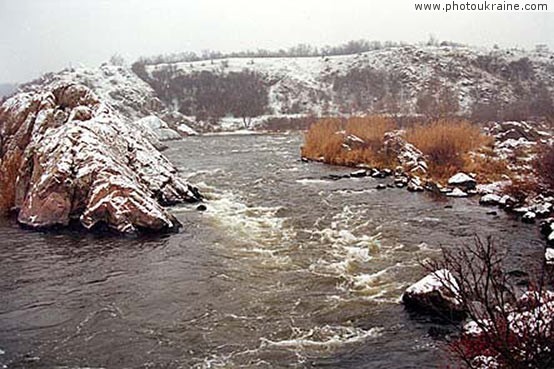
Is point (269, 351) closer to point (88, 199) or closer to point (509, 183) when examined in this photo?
point (88, 199)

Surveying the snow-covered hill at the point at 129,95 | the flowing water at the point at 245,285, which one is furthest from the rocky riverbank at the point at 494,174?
the snow-covered hill at the point at 129,95

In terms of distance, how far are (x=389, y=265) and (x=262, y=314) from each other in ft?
19.0

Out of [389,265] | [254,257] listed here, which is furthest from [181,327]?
[389,265]

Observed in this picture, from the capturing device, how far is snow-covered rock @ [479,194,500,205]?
96.4 feet

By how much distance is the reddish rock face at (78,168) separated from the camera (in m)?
25.5

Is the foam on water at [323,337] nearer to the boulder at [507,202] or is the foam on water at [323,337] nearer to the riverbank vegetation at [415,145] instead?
the boulder at [507,202]

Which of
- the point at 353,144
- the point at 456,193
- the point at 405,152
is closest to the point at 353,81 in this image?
the point at 353,144

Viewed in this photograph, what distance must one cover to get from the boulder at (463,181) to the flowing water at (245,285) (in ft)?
11.8

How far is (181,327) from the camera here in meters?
15.0

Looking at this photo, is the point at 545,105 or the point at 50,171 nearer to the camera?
the point at 50,171

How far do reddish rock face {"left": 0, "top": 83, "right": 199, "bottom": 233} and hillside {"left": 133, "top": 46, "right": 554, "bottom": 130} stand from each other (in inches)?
2947

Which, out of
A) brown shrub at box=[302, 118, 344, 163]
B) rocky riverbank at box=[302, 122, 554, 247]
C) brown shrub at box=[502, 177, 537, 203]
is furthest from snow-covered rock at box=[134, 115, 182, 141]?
brown shrub at box=[502, 177, 537, 203]

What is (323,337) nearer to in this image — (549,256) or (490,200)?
(549,256)

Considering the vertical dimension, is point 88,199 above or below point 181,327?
above
